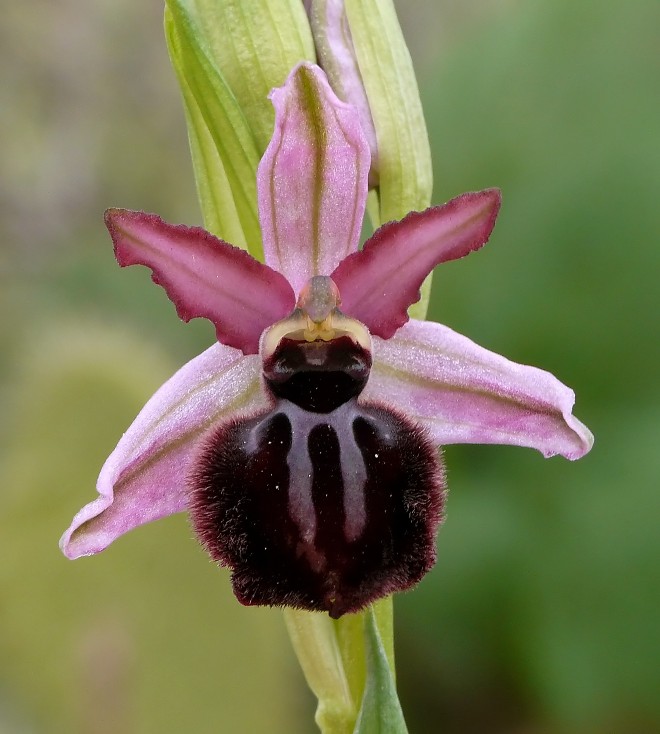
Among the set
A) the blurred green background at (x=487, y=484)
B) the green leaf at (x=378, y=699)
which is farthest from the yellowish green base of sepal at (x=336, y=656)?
the blurred green background at (x=487, y=484)

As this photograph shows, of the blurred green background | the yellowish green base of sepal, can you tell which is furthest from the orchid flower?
the blurred green background

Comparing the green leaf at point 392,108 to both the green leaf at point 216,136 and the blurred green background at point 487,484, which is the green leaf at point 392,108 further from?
the blurred green background at point 487,484

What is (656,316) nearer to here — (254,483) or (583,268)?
(583,268)

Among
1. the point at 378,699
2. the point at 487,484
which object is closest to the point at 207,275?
the point at 378,699

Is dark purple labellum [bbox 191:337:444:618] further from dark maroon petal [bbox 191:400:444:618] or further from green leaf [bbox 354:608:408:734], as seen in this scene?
green leaf [bbox 354:608:408:734]

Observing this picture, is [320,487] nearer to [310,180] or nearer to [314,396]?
[314,396]

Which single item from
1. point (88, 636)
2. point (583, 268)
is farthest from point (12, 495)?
point (583, 268)

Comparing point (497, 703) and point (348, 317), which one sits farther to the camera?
point (497, 703)
